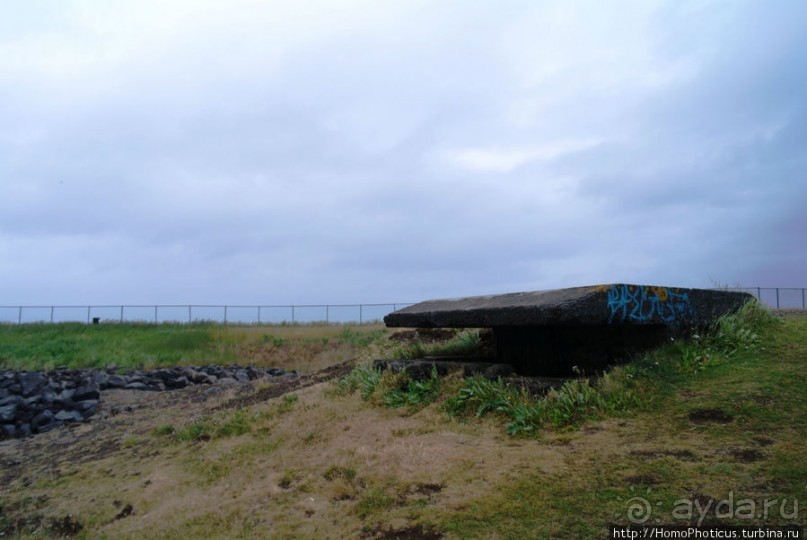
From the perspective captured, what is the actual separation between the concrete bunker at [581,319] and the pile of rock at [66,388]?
9.51 m

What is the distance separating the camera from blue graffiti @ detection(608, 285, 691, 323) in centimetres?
646

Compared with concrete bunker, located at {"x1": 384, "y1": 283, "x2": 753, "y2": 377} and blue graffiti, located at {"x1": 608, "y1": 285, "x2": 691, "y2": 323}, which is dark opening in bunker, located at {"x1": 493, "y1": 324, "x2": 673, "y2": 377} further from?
blue graffiti, located at {"x1": 608, "y1": 285, "x2": 691, "y2": 323}

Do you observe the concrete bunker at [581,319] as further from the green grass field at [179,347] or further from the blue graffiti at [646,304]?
the green grass field at [179,347]

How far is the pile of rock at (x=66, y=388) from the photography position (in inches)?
515

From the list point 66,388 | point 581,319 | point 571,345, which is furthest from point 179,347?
point 581,319

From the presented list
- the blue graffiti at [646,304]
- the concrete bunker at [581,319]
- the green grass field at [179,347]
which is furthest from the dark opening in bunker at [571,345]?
the green grass field at [179,347]

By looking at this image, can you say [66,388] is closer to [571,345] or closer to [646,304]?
[571,345]

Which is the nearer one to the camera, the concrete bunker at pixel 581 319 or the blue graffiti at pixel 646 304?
the concrete bunker at pixel 581 319

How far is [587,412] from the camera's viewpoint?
5824 mm

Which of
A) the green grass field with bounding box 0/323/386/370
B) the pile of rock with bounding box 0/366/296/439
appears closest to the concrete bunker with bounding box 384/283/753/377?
the pile of rock with bounding box 0/366/296/439

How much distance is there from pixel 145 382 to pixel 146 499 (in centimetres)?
1179

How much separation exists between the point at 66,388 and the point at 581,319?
15.7m

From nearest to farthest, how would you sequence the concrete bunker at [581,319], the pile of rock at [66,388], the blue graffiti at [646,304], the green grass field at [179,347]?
the concrete bunker at [581,319] < the blue graffiti at [646,304] < the pile of rock at [66,388] < the green grass field at [179,347]

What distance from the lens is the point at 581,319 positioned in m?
6.21
